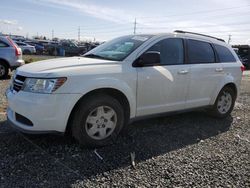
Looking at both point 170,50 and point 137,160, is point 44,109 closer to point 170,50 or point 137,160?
point 137,160

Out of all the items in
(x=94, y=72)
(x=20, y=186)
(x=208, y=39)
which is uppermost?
(x=208, y=39)

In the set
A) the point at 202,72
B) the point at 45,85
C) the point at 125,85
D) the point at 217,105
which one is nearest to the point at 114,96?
the point at 125,85

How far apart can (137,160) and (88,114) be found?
0.91 metres

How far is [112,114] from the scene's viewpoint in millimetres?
4379

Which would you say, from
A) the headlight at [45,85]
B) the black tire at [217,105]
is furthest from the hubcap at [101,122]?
the black tire at [217,105]

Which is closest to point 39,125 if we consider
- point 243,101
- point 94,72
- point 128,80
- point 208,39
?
point 94,72

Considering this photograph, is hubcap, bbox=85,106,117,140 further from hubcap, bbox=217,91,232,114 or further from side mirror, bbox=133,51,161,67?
hubcap, bbox=217,91,232,114

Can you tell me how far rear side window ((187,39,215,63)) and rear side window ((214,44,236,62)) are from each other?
226 mm

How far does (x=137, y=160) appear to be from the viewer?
13.0 feet

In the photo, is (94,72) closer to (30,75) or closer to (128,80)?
(128,80)

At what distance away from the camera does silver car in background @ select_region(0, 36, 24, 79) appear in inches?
410

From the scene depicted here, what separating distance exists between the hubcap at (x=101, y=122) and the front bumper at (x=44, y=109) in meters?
0.38

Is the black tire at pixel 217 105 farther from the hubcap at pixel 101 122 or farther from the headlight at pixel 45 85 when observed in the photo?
the headlight at pixel 45 85

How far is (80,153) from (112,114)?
0.74m
